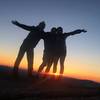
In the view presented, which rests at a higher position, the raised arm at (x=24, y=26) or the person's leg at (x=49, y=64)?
the raised arm at (x=24, y=26)

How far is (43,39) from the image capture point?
19.1 metres

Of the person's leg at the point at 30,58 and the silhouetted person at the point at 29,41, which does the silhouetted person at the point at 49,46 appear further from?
the person's leg at the point at 30,58

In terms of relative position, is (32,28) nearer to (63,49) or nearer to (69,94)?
(63,49)

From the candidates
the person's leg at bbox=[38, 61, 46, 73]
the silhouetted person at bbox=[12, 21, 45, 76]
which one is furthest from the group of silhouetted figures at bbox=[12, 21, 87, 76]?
the person's leg at bbox=[38, 61, 46, 73]

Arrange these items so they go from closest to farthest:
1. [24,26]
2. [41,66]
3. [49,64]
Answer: [24,26] < [49,64] < [41,66]

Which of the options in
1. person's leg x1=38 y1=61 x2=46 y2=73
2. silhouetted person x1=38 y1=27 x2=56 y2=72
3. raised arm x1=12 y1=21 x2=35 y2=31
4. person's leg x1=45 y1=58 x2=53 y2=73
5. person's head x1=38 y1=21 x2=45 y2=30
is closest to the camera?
person's head x1=38 y1=21 x2=45 y2=30

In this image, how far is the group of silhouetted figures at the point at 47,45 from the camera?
18.6 meters

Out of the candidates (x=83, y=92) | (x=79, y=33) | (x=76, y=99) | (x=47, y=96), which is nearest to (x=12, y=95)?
(x=47, y=96)

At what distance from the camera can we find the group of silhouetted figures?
18609 millimetres

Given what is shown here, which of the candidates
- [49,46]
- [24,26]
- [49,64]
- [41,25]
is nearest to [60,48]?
[49,46]

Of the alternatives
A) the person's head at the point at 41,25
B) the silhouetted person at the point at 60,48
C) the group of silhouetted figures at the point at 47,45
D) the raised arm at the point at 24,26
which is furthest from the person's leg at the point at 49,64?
the raised arm at the point at 24,26

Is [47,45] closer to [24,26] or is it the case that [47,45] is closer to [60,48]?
[60,48]

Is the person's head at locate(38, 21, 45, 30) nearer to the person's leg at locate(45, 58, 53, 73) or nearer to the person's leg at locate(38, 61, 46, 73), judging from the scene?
the person's leg at locate(45, 58, 53, 73)

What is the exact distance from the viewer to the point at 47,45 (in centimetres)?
1894
